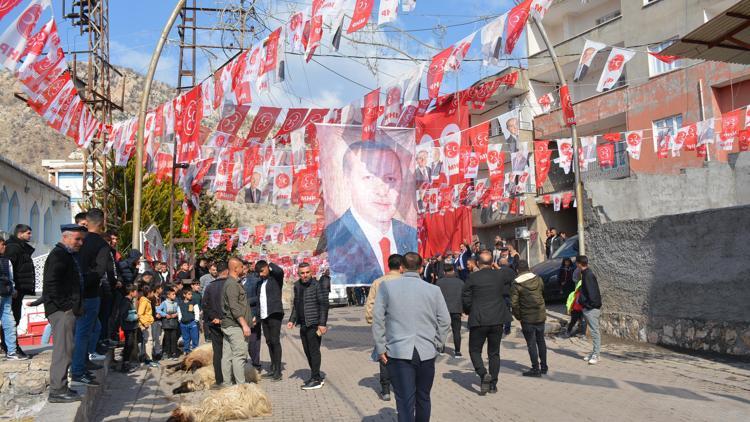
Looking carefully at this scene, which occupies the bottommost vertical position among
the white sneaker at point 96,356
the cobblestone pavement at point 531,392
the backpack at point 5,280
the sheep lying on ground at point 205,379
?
the cobblestone pavement at point 531,392

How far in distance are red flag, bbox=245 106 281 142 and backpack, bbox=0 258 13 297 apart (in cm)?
854

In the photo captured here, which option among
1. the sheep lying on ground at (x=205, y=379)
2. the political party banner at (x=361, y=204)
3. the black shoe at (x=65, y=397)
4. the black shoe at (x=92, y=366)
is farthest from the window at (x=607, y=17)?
the black shoe at (x=65, y=397)

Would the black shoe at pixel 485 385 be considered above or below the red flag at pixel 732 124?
below

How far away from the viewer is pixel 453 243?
82.6ft

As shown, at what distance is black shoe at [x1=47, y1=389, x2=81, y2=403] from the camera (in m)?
6.25

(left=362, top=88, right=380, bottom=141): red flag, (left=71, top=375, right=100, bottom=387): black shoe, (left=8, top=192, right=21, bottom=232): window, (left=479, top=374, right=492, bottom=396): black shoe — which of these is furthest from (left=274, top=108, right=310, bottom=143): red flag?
(left=8, top=192, right=21, bottom=232): window

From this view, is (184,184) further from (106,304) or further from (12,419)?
(12,419)

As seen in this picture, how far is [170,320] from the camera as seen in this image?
13.2 meters

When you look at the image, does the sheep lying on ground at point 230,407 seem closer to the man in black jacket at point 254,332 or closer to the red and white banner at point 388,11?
the man in black jacket at point 254,332

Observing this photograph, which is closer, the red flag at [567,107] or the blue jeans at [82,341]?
the blue jeans at [82,341]

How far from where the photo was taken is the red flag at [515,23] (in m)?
10.5

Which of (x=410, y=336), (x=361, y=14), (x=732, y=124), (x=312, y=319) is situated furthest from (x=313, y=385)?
(x=732, y=124)

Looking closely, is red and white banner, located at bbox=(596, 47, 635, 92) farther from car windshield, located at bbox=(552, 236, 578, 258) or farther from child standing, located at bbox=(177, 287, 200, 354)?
child standing, located at bbox=(177, 287, 200, 354)

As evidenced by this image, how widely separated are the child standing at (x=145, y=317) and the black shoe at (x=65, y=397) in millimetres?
5675
